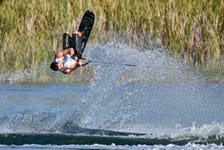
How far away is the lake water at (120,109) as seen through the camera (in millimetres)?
12297

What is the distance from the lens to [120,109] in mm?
15438

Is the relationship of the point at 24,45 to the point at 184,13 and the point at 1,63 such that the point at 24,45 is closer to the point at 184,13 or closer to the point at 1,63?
the point at 1,63

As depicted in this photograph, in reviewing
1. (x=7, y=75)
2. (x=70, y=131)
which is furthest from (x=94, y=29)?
(x=70, y=131)

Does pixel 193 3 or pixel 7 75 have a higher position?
pixel 193 3

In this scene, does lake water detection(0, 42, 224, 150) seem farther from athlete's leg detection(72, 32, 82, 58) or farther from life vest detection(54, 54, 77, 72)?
life vest detection(54, 54, 77, 72)

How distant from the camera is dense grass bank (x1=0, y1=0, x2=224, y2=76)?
18719 millimetres

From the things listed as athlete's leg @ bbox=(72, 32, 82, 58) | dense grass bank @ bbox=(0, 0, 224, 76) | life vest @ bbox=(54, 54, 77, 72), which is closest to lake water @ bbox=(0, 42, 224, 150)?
dense grass bank @ bbox=(0, 0, 224, 76)

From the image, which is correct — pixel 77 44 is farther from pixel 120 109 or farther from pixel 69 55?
pixel 120 109

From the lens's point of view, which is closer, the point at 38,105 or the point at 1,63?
the point at 38,105

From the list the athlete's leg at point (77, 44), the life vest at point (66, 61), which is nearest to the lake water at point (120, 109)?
the athlete's leg at point (77, 44)

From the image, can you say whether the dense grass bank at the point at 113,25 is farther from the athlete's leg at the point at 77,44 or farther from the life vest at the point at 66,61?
the life vest at the point at 66,61

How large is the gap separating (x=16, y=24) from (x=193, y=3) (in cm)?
325

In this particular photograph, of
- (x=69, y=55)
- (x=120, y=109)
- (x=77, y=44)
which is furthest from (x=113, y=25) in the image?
(x=69, y=55)

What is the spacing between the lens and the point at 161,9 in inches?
745
